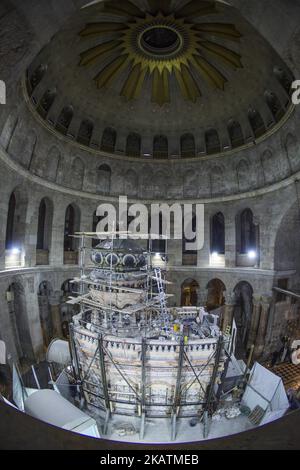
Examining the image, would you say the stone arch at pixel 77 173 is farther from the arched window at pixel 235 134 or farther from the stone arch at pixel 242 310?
the stone arch at pixel 242 310

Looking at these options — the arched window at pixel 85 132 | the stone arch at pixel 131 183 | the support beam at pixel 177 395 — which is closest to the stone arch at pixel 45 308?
the support beam at pixel 177 395

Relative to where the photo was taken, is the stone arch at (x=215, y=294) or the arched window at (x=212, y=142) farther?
the stone arch at (x=215, y=294)

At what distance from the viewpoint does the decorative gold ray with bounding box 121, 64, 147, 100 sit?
17828 mm

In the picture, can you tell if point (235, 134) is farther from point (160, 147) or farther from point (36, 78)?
point (36, 78)

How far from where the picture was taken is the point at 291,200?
15500 mm

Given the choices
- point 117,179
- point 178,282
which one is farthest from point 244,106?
point 178,282

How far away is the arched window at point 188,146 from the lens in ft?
69.2

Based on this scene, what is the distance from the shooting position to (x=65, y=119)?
18031 millimetres

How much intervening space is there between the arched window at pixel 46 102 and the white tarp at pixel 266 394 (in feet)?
63.3

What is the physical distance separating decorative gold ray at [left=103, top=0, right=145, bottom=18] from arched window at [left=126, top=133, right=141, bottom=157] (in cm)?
816

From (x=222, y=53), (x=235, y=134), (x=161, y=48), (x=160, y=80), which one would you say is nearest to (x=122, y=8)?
(x=161, y=48)

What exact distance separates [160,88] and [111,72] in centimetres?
386

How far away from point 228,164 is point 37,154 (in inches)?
553

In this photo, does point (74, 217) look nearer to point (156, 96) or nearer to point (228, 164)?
point (156, 96)
